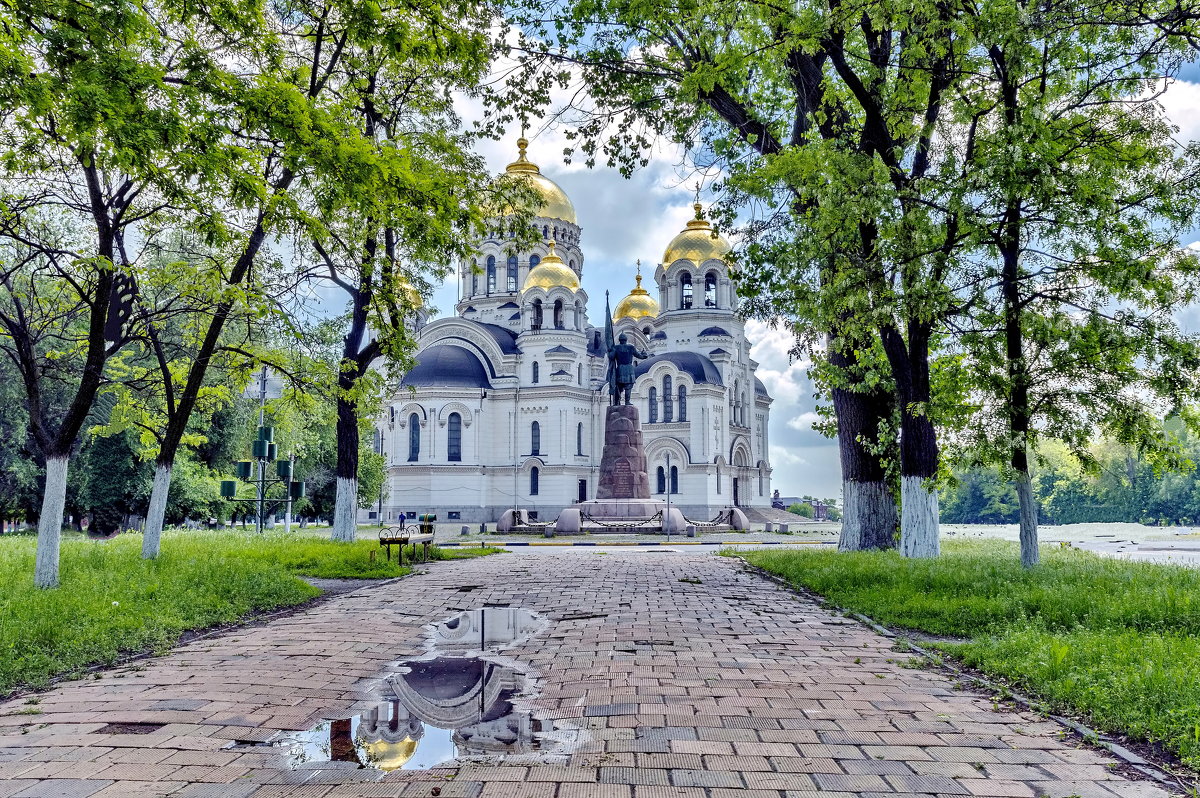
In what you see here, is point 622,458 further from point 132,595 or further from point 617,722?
point 617,722

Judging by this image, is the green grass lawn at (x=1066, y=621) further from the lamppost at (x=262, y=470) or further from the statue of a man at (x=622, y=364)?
the statue of a man at (x=622, y=364)

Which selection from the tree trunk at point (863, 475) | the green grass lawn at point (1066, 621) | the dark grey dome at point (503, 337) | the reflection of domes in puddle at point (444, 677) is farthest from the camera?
the dark grey dome at point (503, 337)

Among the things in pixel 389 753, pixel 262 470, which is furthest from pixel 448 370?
pixel 389 753

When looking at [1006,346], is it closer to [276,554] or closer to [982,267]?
[982,267]

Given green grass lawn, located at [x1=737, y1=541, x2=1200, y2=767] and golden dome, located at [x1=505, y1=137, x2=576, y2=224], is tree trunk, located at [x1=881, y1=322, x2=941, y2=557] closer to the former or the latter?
green grass lawn, located at [x1=737, y1=541, x2=1200, y2=767]

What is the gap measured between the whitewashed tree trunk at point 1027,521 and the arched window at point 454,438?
37.4 meters

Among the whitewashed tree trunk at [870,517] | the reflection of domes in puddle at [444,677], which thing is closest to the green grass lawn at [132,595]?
the reflection of domes in puddle at [444,677]

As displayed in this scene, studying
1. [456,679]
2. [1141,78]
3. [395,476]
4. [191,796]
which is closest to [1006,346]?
[1141,78]

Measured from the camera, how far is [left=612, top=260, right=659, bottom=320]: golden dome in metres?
54.7

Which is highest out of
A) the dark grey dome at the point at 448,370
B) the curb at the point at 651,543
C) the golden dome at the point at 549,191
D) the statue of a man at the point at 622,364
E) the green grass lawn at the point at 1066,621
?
the golden dome at the point at 549,191

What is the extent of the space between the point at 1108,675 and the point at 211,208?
333 inches

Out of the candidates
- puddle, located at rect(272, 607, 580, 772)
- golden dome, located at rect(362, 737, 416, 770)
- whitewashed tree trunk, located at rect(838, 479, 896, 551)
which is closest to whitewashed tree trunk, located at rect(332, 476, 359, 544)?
whitewashed tree trunk, located at rect(838, 479, 896, 551)

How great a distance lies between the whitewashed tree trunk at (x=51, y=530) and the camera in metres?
8.77

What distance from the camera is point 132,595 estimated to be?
327 inches
